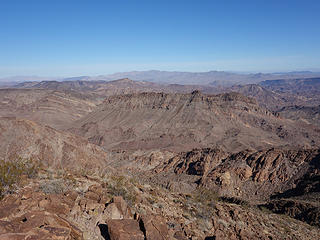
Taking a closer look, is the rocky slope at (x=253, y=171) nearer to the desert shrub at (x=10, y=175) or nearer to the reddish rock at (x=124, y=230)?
the desert shrub at (x=10, y=175)

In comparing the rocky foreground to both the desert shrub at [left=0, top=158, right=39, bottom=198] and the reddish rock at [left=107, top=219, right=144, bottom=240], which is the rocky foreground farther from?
the desert shrub at [left=0, top=158, right=39, bottom=198]

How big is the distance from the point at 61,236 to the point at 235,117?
338 feet

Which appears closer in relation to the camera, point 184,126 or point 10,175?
point 10,175

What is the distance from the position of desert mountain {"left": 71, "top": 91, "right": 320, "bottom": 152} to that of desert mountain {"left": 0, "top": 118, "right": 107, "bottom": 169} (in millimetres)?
27354

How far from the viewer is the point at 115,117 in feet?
333

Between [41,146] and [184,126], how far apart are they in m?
57.5

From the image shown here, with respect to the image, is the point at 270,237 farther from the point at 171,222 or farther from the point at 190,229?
the point at 171,222

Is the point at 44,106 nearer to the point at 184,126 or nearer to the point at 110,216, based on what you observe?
the point at 184,126

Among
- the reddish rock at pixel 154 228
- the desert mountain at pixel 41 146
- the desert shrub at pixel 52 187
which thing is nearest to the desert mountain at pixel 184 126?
the desert mountain at pixel 41 146

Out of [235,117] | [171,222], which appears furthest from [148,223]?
[235,117]

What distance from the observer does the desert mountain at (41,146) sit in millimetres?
42081

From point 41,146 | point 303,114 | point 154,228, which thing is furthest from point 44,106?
point 303,114

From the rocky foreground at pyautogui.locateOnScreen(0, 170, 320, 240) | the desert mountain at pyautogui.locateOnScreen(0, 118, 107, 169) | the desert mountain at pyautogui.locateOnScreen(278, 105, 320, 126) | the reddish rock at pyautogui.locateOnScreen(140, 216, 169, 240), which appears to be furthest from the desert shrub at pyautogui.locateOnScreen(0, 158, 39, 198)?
the desert mountain at pyautogui.locateOnScreen(278, 105, 320, 126)

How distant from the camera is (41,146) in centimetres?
4441
